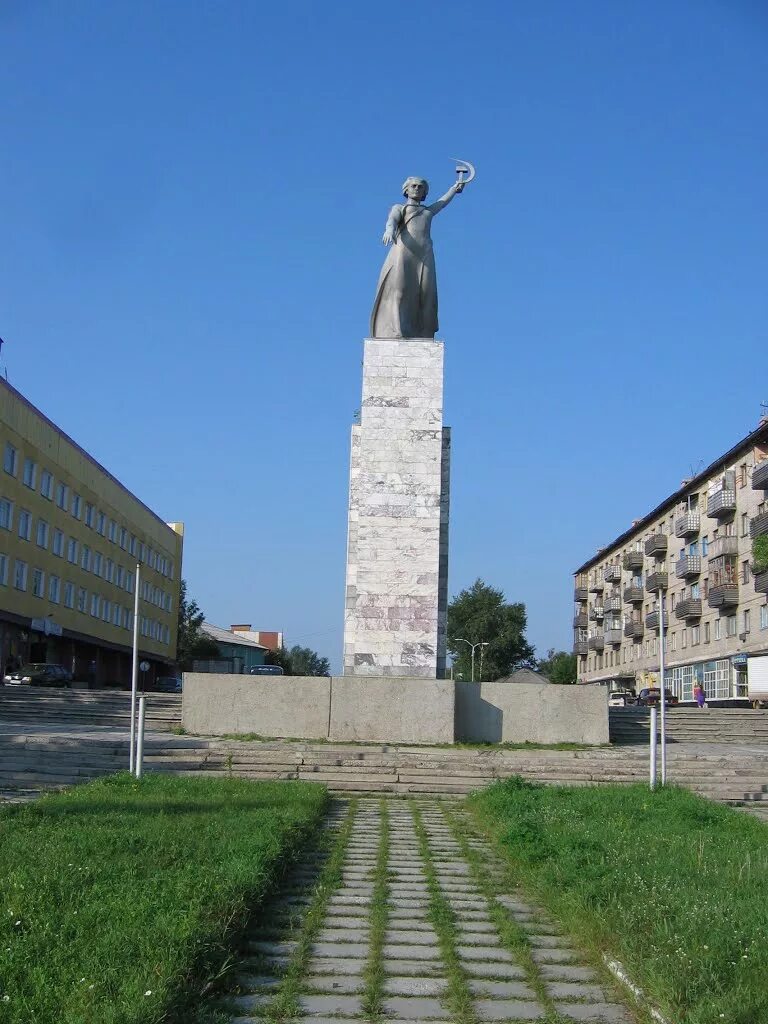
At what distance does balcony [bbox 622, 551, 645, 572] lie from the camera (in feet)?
219

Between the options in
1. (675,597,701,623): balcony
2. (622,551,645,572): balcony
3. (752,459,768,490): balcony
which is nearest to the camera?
(752,459,768,490): balcony

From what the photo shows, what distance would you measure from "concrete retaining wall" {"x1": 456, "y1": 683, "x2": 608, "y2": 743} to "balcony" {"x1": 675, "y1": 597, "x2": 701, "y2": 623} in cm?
3753

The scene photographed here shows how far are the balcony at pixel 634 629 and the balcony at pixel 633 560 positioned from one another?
3404mm

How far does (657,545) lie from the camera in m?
62.6

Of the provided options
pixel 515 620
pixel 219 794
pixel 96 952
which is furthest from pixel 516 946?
pixel 515 620

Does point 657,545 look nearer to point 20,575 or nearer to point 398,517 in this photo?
point 20,575

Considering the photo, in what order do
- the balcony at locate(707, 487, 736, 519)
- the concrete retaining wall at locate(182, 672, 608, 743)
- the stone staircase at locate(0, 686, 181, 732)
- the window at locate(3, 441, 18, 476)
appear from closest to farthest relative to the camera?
the concrete retaining wall at locate(182, 672, 608, 743)
the stone staircase at locate(0, 686, 181, 732)
the window at locate(3, 441, 18, 476)
the balcony at locate(707, 487, 736, 519)

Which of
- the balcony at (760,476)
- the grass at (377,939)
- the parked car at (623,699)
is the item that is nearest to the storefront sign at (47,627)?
the parked car at (623,699)

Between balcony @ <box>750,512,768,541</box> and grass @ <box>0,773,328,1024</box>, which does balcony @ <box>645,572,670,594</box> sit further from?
grass @ <box>0,773,328,1024</box>

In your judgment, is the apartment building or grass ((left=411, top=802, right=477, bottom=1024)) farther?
the apartment building

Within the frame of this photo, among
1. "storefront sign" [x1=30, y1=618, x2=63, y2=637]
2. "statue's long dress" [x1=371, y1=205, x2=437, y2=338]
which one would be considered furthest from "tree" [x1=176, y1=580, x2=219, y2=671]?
"statue's long dress" [x1=371, y1=205, x2=437, y2=338]

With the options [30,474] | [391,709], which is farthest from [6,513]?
[391,709]

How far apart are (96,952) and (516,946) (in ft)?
7.29

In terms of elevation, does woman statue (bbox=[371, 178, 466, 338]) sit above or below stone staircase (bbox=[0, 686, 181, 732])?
above
